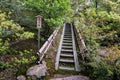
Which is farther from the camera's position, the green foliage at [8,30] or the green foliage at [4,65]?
the green foliage at [4,65]

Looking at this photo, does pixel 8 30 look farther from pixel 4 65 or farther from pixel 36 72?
pixel 36 72

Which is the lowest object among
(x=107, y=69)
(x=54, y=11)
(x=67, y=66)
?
(x=67, y=66)

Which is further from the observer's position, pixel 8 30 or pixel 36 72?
pixel 8 30

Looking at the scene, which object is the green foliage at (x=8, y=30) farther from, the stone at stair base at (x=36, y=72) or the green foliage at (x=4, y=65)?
the stone at stair base at (x=36, y=72)

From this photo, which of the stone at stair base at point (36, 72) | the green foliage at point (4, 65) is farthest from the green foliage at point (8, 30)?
the stone at stair base at point (36, 72)

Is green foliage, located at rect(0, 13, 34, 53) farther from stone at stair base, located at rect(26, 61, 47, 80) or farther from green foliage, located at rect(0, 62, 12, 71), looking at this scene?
stone at stair base, located at rect(26, 61, 47, 80)

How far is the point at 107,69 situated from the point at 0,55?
6.98 m

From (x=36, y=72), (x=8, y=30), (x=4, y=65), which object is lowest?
(x=4, y=65)

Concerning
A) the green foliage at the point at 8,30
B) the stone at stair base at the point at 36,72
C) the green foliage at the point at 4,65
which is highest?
the green foliage at the point at 8,30

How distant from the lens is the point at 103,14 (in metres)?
15.7

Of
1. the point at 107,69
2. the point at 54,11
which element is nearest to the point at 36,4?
the point at 54,11

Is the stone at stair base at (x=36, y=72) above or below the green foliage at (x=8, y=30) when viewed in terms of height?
below

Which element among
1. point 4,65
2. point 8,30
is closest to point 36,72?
point 4,65

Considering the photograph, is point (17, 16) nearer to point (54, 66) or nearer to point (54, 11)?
Answer: point (54, 11)
